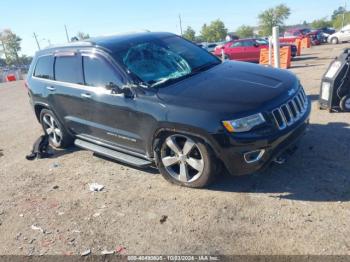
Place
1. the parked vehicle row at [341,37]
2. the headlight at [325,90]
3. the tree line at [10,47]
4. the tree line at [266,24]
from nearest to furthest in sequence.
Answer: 1. the headlight at [325,90]
2. the parked vehicle row at [341,37]
3. the tree line at [266,24]
4. the tree line at [10,47]

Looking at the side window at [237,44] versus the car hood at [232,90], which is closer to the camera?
the car hood at [232,90]

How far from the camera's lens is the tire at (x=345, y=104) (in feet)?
19.7

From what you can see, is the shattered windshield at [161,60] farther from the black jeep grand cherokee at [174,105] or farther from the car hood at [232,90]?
the car hood at [232,90]

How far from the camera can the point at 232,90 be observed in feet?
12.7

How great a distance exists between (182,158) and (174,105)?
0.68 meters

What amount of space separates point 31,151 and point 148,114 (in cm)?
339

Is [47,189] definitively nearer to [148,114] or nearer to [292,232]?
[148,114]

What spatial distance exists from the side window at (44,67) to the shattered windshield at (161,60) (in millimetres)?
1893

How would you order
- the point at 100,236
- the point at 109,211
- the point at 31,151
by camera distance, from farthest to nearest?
1. the point at 31,151
2. the point at 109,211
3. the point at 100,236

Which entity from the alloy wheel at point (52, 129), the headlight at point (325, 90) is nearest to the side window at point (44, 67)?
the alloy wheel at point (52, 129)

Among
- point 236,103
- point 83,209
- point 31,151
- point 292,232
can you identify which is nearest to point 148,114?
point 236,103

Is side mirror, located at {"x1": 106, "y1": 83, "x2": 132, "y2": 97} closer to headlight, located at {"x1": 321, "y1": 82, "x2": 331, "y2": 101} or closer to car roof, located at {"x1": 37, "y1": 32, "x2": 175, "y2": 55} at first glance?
car roof, located at {"x1": 37, "y1": 32, "x2": 175, "y2": 55}

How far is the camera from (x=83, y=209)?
13.5 feet

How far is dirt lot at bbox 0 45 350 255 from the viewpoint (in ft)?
10.3
